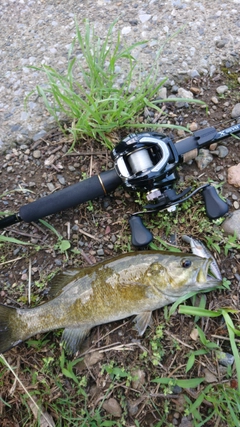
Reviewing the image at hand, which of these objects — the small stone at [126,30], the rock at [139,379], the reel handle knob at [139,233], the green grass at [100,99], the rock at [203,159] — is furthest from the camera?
the small stone at [126,30]

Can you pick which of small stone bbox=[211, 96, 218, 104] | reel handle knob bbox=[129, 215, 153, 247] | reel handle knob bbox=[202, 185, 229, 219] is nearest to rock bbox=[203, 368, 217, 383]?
reel handle knob bbox=[129, 215, 153, 247]

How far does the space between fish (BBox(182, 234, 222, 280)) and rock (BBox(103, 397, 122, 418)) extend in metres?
1.30

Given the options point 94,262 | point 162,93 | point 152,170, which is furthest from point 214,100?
point 94,262

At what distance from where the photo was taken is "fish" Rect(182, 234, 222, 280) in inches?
117

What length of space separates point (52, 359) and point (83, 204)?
1.35m

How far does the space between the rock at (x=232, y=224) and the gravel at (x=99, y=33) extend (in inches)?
57.9

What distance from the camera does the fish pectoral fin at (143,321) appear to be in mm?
2934

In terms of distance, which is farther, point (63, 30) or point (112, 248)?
point (63, 30)

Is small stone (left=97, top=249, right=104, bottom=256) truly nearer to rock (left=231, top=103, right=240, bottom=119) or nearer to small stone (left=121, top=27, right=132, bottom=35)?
rock (left=231, top=103, right=240, bottom=119)

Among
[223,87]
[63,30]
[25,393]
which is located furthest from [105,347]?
[63,30]

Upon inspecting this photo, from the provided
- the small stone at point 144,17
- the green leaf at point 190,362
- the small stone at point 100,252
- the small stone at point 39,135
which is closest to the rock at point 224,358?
the green leaf at point 190,362

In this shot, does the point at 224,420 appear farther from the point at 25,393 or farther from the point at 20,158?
the point at 20,158

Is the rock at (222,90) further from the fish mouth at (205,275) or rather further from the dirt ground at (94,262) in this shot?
the fish mouth at (205,275)

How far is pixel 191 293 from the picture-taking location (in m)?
2.90
